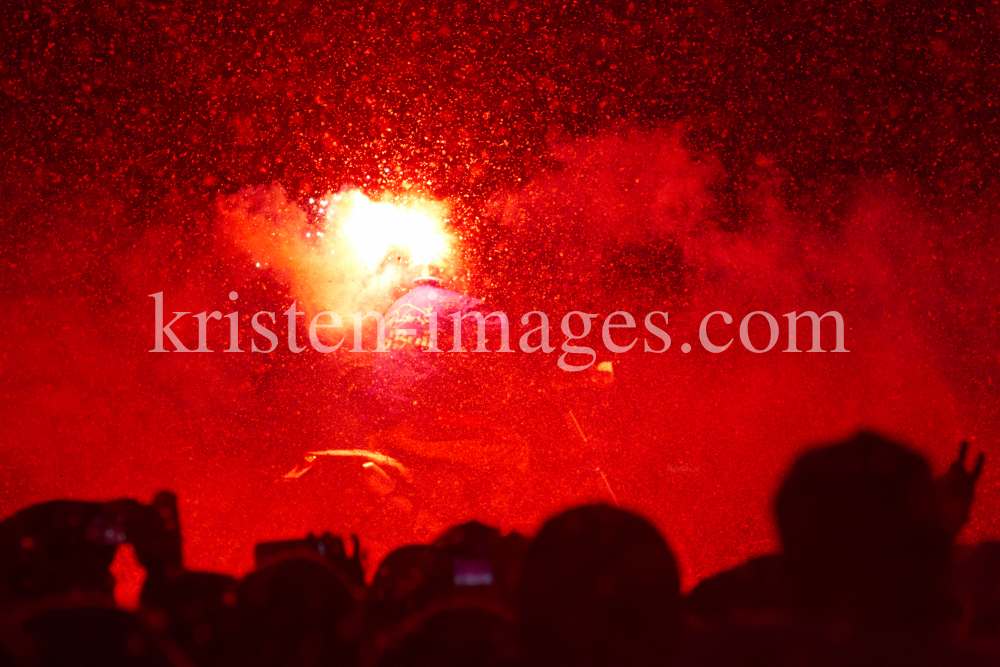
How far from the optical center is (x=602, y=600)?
4.38 ft

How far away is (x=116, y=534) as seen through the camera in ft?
7.48

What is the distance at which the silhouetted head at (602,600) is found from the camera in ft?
4.36

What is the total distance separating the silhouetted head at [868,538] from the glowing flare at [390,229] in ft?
22.5

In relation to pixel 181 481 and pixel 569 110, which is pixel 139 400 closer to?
pixel 181 481

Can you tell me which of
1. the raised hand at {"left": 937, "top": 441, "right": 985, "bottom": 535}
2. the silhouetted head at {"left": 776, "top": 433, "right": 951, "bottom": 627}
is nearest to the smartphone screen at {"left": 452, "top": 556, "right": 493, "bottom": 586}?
the silhouetted head at {"left": 776, "top": 433, "right": 951, "bottom": 627}

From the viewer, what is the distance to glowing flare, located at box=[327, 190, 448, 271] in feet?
26.8

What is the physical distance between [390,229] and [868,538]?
7.33 metres

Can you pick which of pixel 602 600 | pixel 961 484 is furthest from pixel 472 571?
pixel 961 484

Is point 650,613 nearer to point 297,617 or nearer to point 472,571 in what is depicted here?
point 297,617

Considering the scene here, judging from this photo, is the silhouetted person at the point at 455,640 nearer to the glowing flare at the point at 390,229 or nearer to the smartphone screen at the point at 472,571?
the smartphone screen at the point at 472,571

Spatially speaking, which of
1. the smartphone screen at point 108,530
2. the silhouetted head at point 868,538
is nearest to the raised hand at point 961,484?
the silhouetted head at point 868,538

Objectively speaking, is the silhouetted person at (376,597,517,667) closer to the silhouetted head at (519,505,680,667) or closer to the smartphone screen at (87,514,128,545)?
the silhouetted head at (519,505,680,667)

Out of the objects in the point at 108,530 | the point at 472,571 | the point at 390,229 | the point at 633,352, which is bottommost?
the point at 472,571

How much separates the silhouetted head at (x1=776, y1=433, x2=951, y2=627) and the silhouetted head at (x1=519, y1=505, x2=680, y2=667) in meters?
0.26
